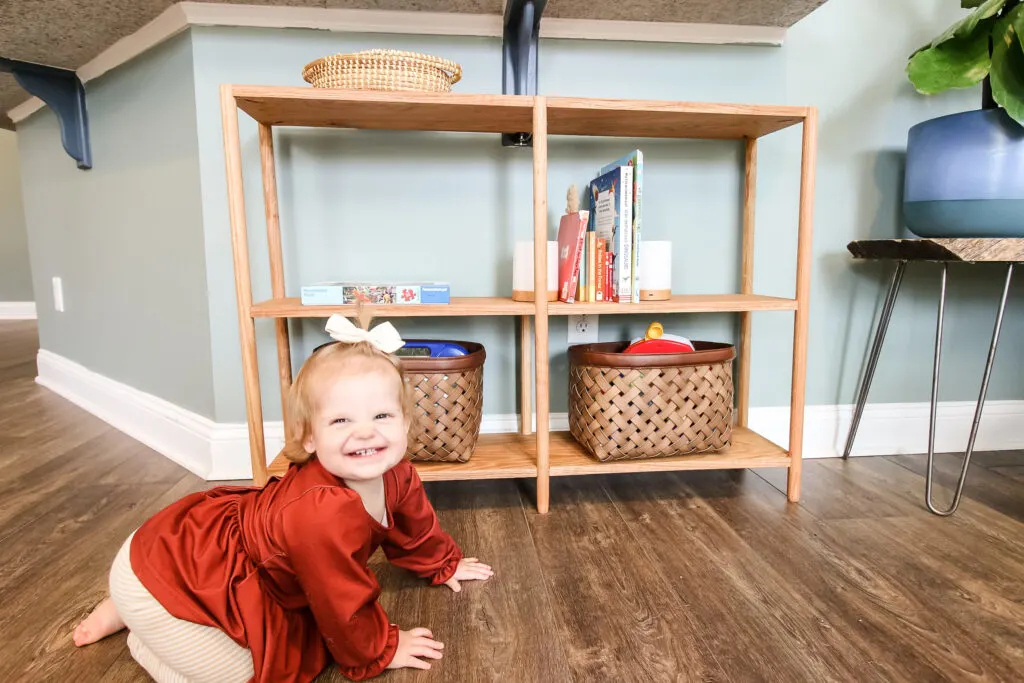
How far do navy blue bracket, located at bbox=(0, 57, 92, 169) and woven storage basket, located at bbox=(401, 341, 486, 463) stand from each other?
50.6 inches

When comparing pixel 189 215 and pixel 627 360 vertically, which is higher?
pixel 189 215

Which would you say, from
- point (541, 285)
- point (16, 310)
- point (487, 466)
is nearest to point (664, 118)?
point (541, 285)

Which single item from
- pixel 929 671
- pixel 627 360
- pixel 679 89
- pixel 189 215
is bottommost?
pixel 929 671

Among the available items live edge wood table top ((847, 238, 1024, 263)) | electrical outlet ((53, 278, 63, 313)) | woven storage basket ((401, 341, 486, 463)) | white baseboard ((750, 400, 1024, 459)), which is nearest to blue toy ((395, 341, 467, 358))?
woven storage basket ((401, 341, 486, 463))

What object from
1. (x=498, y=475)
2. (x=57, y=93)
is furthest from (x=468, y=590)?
(x=57, y=93)

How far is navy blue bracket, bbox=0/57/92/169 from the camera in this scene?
1559 millimetres

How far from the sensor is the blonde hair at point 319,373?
0.73m

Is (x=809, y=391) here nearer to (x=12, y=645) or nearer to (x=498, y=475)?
(x=498, y=475)

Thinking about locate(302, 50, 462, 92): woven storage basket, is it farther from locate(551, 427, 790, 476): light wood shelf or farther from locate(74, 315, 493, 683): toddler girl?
locate(551, 427, 790, 476): light wood shelf

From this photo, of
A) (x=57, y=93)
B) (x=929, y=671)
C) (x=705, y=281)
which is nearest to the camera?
(x=929, y=671)

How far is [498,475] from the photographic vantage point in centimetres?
119

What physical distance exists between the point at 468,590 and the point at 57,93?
5.69 feet

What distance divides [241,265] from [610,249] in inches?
28.1

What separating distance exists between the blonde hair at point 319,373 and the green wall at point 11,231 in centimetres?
443
